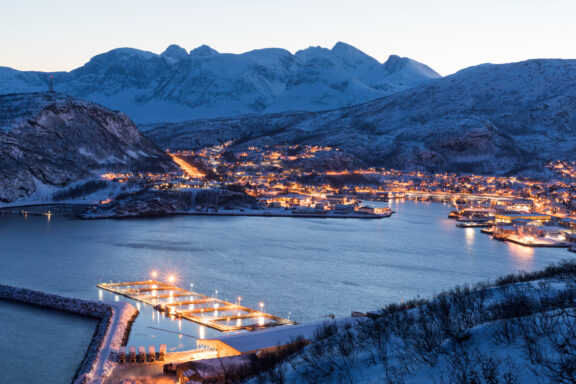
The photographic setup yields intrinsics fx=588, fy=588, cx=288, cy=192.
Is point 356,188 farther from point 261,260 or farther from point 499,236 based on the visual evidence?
point 261,260

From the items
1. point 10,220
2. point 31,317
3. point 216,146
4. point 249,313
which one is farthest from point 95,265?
point 216,146

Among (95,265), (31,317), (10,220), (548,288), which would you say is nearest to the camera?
(548,288)

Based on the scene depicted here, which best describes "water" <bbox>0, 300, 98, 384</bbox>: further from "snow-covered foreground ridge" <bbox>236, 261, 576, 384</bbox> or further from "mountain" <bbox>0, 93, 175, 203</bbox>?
"mountain" <bbox>0, 93, 175, 203</bbox>

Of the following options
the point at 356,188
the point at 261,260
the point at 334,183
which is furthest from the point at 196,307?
the point at 334,183

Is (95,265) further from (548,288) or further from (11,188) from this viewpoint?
(11,188)

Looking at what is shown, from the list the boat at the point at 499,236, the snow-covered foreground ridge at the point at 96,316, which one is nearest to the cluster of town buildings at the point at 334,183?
the boat at the point at 499,236
